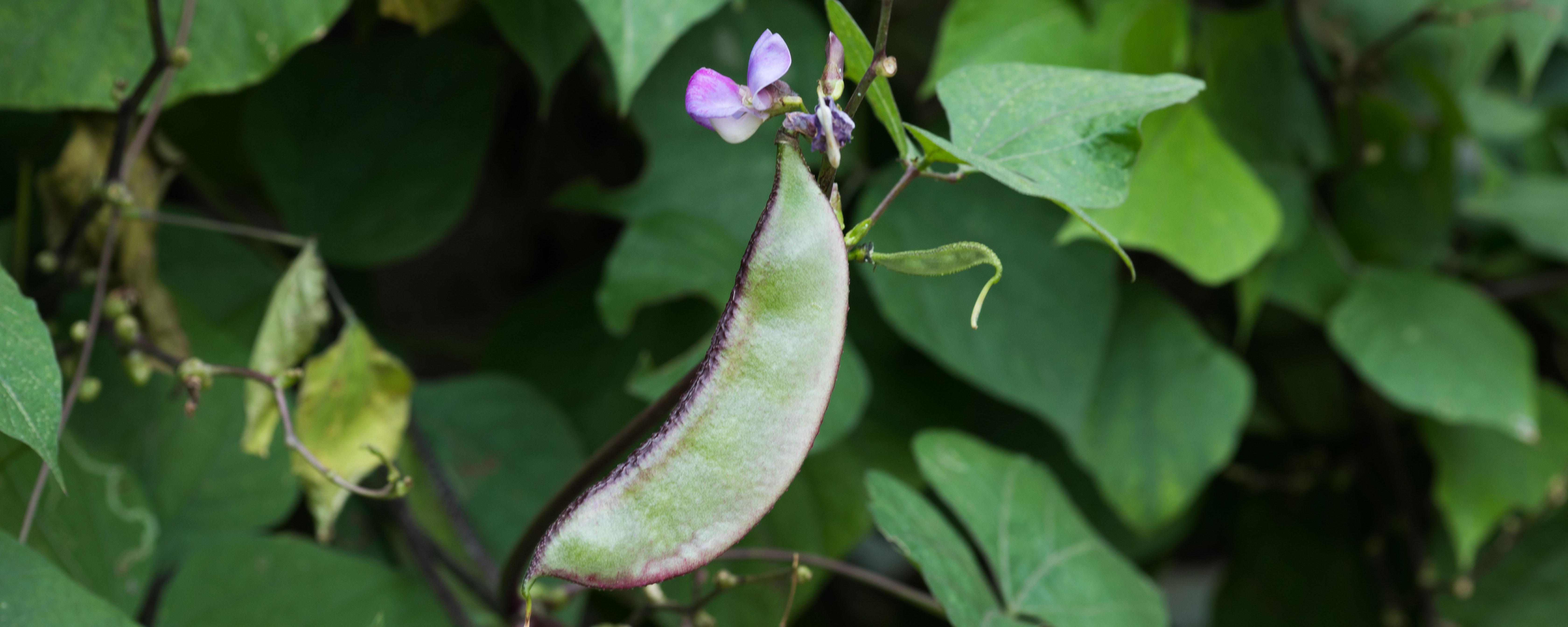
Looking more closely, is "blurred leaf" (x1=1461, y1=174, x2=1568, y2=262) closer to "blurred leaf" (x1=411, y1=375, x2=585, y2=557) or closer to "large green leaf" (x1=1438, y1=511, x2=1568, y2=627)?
"large green leaf" (x1=1438, y1=511, x2=1568, y2=627)

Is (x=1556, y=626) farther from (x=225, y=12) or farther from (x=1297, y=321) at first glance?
(x=225, y=12)

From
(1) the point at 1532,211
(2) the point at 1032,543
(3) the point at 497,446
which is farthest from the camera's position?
(1) the point at 1532,211

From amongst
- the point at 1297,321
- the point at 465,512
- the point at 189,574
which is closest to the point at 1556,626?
the point at 1297,321

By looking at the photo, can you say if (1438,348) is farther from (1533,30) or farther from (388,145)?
(388,145)

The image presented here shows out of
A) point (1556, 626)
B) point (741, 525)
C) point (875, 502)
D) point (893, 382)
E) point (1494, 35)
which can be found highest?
point (741, 525)

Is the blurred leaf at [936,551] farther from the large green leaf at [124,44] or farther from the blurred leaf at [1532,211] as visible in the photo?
the blurred leaf at [1532,211]

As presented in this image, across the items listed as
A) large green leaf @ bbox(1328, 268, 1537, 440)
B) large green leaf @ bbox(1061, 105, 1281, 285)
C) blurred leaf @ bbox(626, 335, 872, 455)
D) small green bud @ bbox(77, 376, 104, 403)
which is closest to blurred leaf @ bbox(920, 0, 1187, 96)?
large green leaf @ bbox(1061, 105, 1281, 285)

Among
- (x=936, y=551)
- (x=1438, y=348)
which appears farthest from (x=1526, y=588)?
(x=936, y=551)
